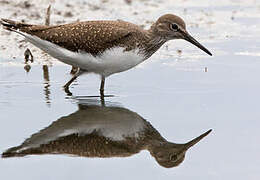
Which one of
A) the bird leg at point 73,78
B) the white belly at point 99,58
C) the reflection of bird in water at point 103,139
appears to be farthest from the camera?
the bird leg at point 73,78

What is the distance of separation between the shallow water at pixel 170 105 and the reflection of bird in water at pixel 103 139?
0.40 feet

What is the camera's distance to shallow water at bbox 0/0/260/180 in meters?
7.15

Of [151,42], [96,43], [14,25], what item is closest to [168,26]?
[151,42]

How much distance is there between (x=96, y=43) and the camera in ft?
32.0

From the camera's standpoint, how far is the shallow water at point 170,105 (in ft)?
23.5

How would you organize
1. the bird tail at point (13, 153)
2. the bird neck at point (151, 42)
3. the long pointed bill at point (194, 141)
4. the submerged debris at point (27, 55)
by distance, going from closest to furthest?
the bird tail at point (13, 153), the long pointed bill at point (194, 141), the bird neck at point (151, 42), the submerged debris at point (27, 55)

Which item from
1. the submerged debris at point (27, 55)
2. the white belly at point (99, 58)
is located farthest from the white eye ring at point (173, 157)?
the submerged debris at point (27, 55)

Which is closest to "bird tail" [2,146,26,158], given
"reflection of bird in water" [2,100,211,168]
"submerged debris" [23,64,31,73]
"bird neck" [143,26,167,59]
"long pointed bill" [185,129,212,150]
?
"reflection of bird in water" [2,100,211,168]

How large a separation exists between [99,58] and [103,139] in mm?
2099

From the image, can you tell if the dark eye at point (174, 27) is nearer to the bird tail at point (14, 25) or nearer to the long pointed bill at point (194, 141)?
the bird tail at point (14, 25)

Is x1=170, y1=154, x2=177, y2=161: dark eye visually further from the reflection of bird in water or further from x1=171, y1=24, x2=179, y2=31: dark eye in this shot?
x1=171, y1=24, x2=179, y2=31: dark eye

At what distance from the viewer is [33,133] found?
814cm

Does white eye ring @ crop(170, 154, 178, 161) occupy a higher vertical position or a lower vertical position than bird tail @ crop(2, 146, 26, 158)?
lower

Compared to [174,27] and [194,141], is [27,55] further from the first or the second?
[194,141]
